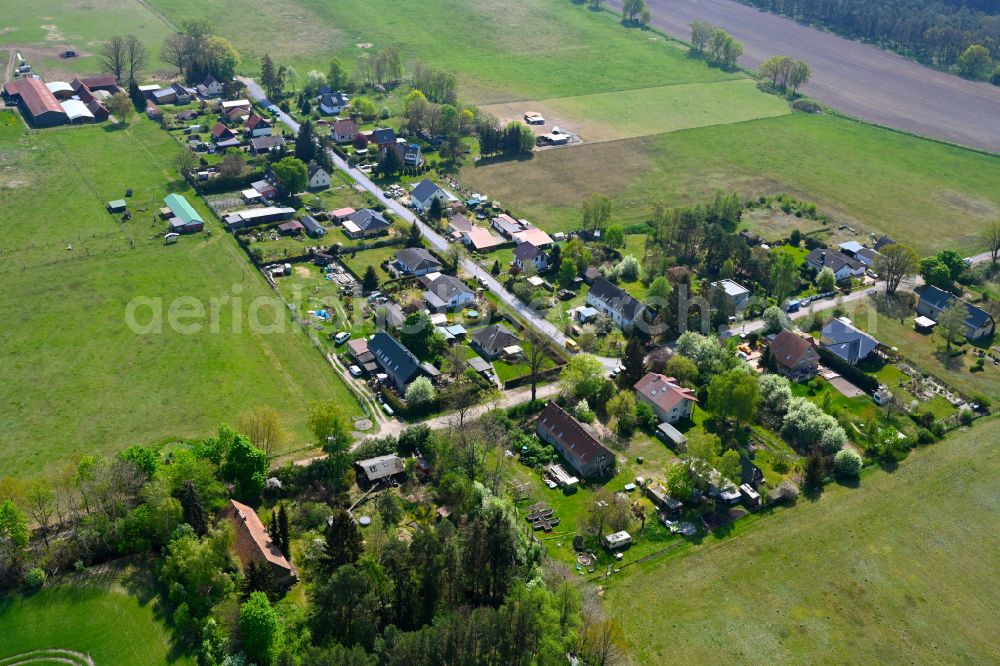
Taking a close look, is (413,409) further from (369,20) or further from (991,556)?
(369,20)

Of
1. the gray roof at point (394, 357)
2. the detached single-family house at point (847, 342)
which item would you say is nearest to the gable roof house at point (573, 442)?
the gray roof at point (394, 357)

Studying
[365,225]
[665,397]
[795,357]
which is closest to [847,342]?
[795,357]

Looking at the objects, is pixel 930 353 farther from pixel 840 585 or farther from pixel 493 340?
pixel 493 340

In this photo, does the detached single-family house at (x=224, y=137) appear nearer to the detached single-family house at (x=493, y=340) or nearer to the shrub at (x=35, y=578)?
the detached single-family house at (x=493, y=340)

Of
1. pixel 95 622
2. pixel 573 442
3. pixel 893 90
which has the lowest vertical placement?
pixel 95 622

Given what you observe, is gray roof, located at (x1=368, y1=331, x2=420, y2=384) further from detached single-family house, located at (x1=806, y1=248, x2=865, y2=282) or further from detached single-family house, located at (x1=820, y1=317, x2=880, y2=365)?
detached single-family house, located at (x1=806, y1=248, x2=865, y2=282)

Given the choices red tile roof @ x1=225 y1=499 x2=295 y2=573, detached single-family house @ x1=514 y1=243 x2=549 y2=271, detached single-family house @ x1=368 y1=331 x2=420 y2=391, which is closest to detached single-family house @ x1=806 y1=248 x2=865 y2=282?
detached single-family house @ x1=514 y1=243 x2=549 y2=271

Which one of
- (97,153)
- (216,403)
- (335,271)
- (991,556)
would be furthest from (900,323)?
(97,153)
